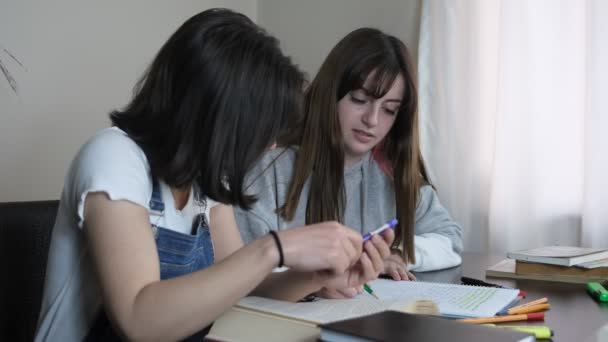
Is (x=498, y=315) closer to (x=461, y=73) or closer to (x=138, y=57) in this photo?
(x=461, y=73)

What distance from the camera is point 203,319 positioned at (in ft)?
2.69

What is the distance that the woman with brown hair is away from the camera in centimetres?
172

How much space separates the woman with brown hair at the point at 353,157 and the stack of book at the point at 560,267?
0.86ft

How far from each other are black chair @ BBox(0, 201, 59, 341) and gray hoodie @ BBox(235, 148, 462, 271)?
0.51 m

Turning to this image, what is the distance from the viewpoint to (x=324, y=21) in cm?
281

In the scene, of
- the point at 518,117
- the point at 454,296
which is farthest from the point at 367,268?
the point at 518,117

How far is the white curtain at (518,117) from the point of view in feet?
6.78

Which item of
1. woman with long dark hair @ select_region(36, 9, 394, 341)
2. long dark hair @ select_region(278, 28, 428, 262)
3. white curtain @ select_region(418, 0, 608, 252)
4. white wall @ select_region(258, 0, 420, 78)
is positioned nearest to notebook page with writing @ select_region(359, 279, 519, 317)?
woman with long dark hair @ select_region(36, 9, 394, 341)

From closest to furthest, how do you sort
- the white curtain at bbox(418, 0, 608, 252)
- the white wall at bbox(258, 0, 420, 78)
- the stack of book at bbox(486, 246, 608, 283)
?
the stack of book at bbox(486, 246, 608, 283) → the white curtain at bbox(418, 0, 608, 252) → the white wall at bbox(258, 0, 420, 78)

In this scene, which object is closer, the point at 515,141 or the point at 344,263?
the point at 344,263

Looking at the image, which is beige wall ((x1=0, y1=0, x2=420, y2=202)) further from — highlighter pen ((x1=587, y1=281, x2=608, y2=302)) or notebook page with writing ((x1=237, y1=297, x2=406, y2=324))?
highlighter pen ((x1=587, y1=281, x2=608, y2=302))

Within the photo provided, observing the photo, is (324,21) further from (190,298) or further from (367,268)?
(190,298)

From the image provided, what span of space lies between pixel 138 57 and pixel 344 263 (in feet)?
5.43

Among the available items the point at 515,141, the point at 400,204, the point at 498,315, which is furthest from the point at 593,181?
the point at 498,315
